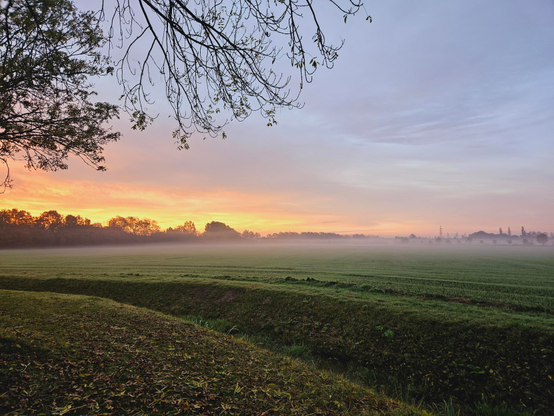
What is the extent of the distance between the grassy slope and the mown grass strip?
Result: 3.76 meters

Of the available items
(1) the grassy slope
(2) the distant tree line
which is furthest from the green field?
(2) the distant tree line

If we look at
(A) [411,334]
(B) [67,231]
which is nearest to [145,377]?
(A) [411,334]

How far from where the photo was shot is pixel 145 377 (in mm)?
5465

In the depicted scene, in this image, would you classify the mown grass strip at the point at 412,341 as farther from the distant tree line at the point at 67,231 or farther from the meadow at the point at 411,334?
the distant tree line at the point at 67,231

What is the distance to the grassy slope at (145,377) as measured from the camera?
4520 mm

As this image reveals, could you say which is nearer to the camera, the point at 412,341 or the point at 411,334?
the point at 412,341

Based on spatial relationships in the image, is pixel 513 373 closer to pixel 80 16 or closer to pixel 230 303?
pixel 230 303

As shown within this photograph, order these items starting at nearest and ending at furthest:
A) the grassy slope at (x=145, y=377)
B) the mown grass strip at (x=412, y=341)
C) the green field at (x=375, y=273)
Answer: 1. the grassy slope at (x=145, y=377)
2. the mown grass strip at (x=412, y=341)
3. the green field at (x=375, y=273)

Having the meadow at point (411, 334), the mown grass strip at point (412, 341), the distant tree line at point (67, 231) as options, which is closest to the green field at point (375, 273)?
the meadow at point (411, 334)

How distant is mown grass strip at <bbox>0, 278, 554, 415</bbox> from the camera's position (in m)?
7.77

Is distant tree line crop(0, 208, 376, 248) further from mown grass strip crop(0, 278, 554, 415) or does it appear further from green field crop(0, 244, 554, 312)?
mown grass strip crop(0, 278, 554, 415)

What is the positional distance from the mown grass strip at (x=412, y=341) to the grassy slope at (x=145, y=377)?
12.3ft

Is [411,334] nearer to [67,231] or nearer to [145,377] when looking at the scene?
[145,377]

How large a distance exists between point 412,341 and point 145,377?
9.11m
